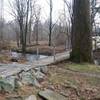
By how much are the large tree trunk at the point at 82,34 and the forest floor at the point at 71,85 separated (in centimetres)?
222

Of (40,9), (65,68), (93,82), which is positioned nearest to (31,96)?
(93,82)

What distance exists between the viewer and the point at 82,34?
13.3 meters

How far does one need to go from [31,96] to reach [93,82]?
289cm

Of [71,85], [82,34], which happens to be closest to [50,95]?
[71,85]

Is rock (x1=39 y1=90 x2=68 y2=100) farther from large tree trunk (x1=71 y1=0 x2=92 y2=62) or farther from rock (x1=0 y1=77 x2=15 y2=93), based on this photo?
large tree trunk (x1=71 y1=0 x2=92 y2=62)

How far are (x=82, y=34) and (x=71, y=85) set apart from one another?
16.2 ft

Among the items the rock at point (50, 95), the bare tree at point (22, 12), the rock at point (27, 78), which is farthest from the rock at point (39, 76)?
the bare tree at point (22, 12)

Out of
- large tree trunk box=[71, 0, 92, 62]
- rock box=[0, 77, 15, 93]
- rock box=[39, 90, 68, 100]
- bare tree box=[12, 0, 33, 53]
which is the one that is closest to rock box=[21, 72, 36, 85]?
rock box=[39, 90, 68, 100]

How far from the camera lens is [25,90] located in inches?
294

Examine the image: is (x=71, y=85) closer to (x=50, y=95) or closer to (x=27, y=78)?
(x=50, y=95)

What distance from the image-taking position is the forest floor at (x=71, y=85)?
7.85 meters

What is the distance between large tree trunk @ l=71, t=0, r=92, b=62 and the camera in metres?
13.2

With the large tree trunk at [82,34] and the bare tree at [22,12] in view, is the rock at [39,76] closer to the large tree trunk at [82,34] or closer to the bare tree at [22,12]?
the large tree trunk at [82,34]

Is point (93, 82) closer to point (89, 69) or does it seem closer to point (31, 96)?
point (89, 69)
